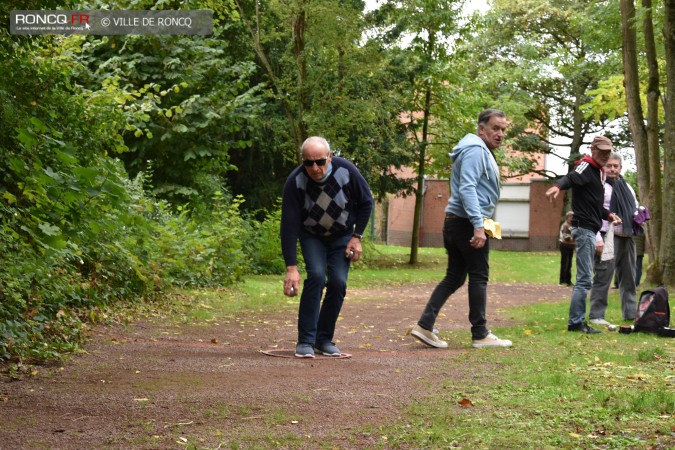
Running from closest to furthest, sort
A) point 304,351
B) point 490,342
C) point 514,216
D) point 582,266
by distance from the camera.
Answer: point 304,351 → point 490,342 → point 582,266 → point 514,216

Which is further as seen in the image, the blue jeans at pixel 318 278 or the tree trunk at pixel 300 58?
the tree trunk at pixel 300 58

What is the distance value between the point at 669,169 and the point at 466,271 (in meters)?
8.07

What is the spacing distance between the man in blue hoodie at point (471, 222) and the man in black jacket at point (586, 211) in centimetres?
137

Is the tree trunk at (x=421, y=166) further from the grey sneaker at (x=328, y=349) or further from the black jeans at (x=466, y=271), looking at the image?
the grey sneaker at (x=328, y=349)

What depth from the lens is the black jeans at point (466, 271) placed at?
926 cm

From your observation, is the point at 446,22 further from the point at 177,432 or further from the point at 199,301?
the point at 177,432

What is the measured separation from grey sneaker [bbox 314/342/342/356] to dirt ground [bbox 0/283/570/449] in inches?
6.9

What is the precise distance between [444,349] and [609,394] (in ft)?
10.4

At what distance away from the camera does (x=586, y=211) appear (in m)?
10.4

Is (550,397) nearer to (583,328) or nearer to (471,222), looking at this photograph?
(471,222)

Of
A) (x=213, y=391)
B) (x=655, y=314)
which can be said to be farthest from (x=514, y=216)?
(x=213, y=391)

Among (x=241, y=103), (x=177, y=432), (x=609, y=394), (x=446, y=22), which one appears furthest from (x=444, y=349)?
(x=446, y=22)

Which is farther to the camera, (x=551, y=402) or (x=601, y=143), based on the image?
(x=601, y=143)

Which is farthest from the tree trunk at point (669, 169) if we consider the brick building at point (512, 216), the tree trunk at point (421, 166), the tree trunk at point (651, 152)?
the brick building at point (512, 216)
